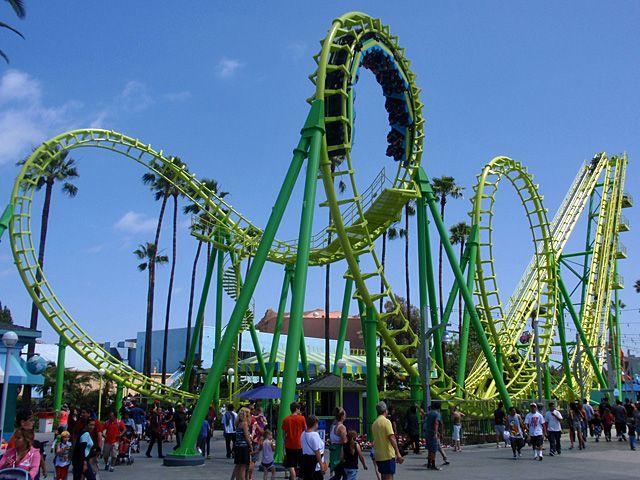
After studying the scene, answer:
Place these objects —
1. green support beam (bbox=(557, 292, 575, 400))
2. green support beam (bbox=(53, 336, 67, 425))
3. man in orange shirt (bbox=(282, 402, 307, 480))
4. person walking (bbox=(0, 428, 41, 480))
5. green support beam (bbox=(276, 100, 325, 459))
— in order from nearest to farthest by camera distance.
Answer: person walking (bbox=(0, 428, 41, 480)) < man in orange shirt (bbox=(282, 402, 307, 480)) < green support beam (bbox=(276, 100, 325, 459)) < green support beam (bbox=(53, 336, 67, 425)) < green support beam (bbox=(557, 292, 575, 400))

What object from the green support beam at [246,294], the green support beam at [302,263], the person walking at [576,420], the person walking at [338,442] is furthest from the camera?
the person walking at [576,420]

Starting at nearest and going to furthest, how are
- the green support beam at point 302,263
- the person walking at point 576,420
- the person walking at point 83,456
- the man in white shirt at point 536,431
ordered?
the person walking at point 83,456 < the green support beam at point 302,263 < the man in white shirt at point 536,431 < the person walking at point 576,420

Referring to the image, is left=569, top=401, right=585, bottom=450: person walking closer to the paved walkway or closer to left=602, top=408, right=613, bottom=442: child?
the paved walkway

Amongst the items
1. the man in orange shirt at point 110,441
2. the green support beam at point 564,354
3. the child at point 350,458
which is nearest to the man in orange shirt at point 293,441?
the child at point 350,458

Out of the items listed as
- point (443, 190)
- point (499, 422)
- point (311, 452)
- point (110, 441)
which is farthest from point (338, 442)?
point (443, 190)

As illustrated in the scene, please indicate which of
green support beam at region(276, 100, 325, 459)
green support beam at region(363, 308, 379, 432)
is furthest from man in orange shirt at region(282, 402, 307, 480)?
green support beam at region(363, 308, 379, 432)

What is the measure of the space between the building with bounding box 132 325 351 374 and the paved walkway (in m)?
42.7

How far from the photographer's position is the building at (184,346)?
63.9 metres

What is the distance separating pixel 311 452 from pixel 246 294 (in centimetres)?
648

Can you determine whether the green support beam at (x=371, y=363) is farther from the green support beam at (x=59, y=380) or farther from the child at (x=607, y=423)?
the green support beam at (x=59, y=380)

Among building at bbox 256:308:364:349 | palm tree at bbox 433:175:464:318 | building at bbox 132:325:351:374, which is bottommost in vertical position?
building at bbox 132:325:351:374

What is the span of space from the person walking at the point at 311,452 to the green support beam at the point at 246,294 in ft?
19.0

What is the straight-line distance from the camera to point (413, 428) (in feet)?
62.3

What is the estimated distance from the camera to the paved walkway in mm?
13945
